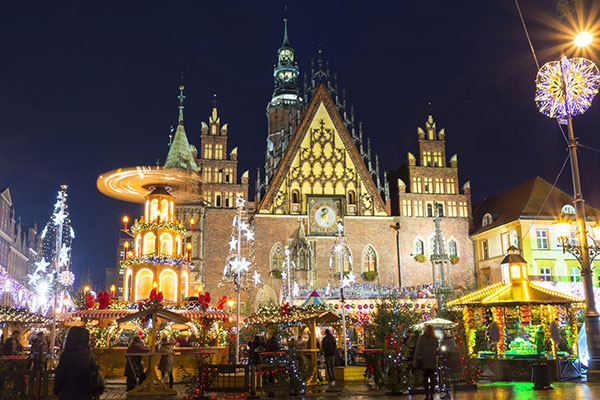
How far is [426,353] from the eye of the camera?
42.3 ft

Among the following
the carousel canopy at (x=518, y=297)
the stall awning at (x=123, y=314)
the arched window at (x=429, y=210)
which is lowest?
the stall awning at (x=123, y=314)

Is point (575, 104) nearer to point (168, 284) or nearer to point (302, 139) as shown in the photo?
point (168, 284)

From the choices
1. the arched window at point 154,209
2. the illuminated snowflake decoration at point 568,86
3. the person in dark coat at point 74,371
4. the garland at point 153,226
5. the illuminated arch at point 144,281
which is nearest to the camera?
the person in dark coat at point 74,371

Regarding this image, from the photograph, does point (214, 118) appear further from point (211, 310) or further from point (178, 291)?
point (211, 310)

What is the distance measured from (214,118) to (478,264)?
2244 cm

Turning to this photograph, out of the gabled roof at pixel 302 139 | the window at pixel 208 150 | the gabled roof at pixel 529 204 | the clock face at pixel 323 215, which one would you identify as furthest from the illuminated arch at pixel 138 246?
the gabled roof at pixel 529 204

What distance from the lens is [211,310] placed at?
2438 centimetres

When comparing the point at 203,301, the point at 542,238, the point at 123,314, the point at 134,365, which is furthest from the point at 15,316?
the point at 542,238

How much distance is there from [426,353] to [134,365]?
7917 millimetres

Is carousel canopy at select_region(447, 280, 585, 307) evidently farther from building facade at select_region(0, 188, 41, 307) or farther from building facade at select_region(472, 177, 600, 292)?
building facade at select_region(0, 188, 41, 307)

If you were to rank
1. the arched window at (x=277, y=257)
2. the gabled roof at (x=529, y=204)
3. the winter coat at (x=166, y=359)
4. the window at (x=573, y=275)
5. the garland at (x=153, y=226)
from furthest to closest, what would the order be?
the arched window at (x=277, y=257) < the gabled roof at (x=529, y=204) < the window at (x=573, y=275) < the garland at (x=153, y=226) < the winter coat at (x=166, y=359)

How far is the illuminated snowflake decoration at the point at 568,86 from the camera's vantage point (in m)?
19.6

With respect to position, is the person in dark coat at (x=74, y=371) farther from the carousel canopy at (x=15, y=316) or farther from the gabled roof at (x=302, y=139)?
the gabled roof at (x=302, y=139)

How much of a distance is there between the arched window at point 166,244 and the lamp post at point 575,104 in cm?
1669
